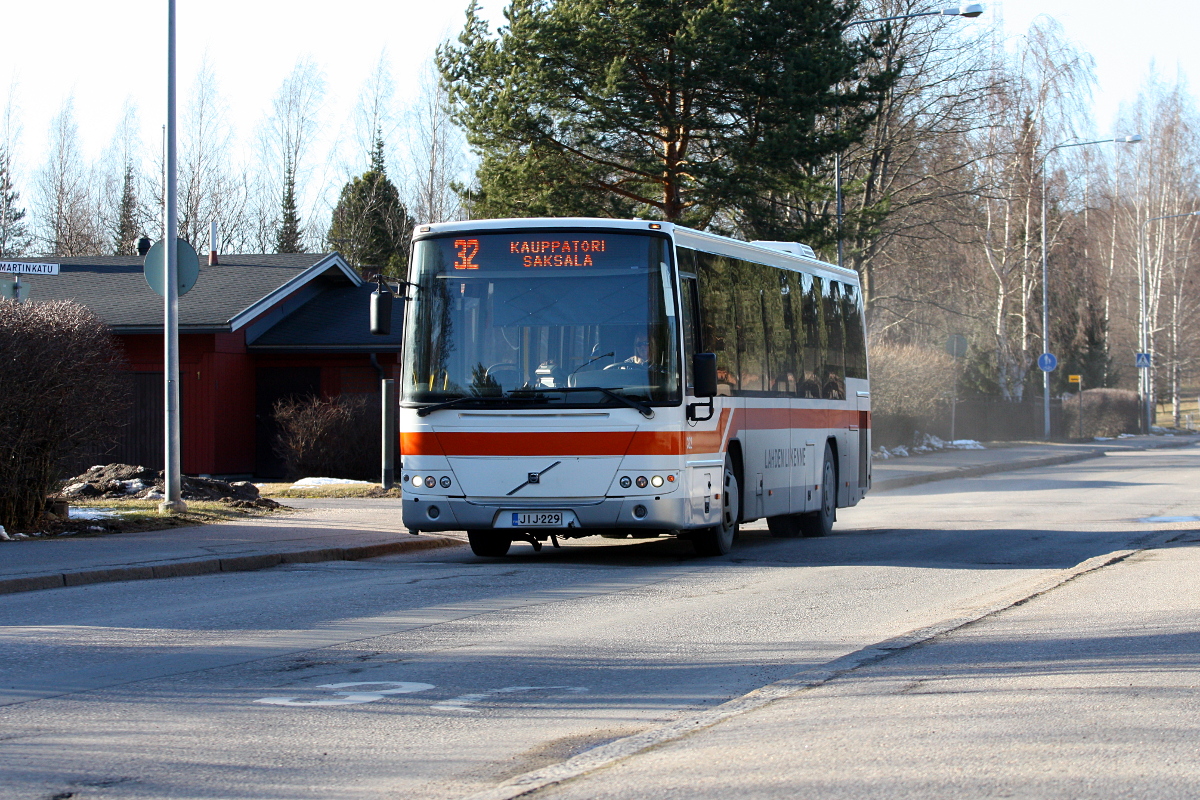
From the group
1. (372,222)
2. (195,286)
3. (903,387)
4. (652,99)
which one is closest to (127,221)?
(372,222)

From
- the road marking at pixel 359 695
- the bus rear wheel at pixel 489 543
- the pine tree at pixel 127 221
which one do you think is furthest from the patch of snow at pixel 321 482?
the pine tree at pixel 127 221

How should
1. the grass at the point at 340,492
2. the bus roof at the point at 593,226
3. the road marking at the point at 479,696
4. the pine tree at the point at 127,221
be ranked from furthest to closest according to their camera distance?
the pine tree at the point at 127,221, the grass at the point at 340,492, the bus roof at the point at 593,226, the road marking at the point at 479,696

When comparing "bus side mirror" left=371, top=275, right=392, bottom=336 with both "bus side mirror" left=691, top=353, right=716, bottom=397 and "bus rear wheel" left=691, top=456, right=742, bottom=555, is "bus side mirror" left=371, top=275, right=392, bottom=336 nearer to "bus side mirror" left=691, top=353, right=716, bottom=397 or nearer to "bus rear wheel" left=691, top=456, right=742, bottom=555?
"bus side mirror" left=691, top=353, right=716, bottom=397

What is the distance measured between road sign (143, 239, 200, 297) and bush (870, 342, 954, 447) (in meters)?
22.5

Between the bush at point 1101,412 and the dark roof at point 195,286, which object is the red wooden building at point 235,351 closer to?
the dark roof at point 195,286

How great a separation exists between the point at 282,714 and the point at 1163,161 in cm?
6921

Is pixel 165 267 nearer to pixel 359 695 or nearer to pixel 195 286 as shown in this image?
pixel 359 695

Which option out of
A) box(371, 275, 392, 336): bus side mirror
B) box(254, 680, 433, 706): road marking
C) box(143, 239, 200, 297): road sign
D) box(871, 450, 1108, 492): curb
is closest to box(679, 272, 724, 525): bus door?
box(371, 275, 392, 336): bus side mirror

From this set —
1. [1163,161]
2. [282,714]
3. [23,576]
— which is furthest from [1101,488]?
[1163,161]

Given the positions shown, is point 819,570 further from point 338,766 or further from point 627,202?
point 627,202

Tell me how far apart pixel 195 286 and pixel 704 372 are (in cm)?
2067

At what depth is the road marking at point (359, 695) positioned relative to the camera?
6.63 metres

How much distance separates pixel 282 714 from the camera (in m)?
6.34

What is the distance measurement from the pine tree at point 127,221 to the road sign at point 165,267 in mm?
45916
